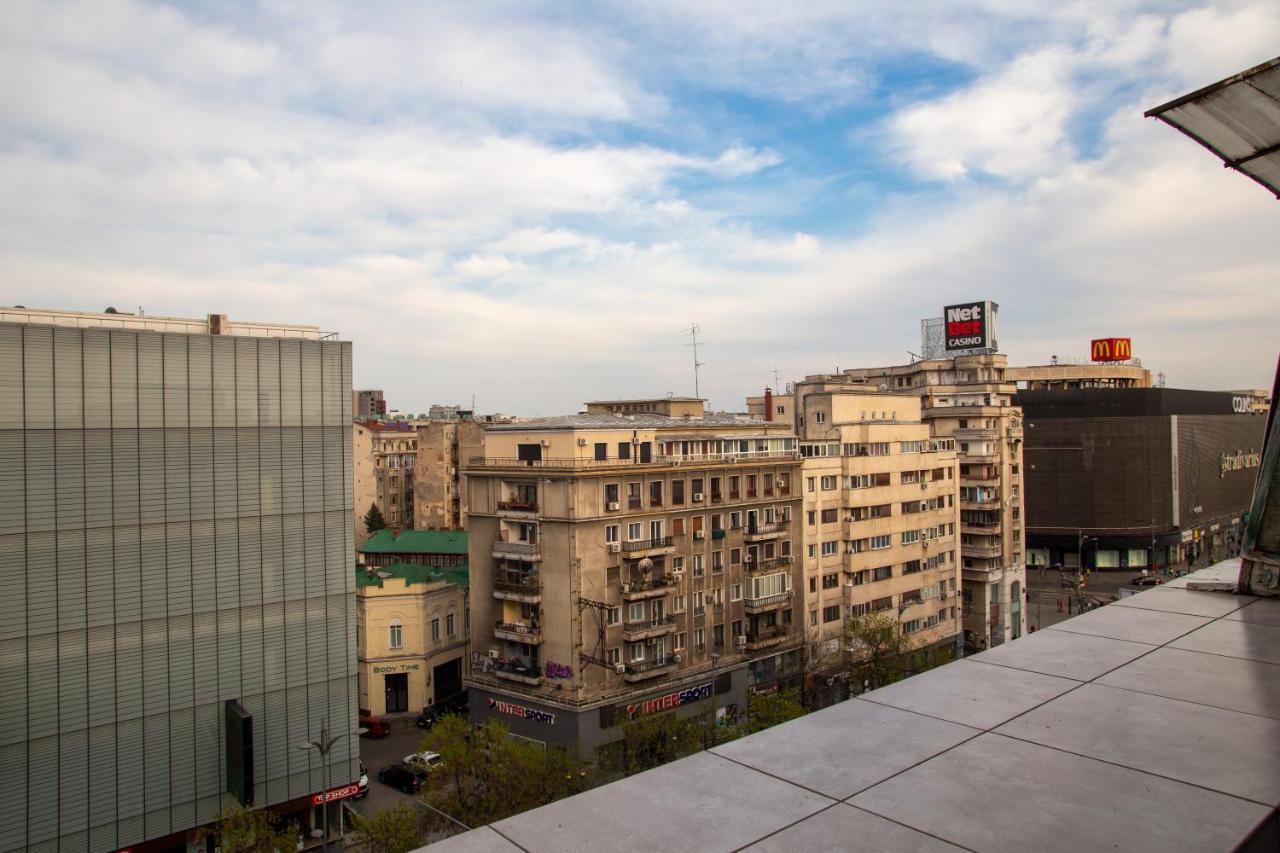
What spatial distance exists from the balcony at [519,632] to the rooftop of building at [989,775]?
134 feet

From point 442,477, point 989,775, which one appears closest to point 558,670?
point 989,775

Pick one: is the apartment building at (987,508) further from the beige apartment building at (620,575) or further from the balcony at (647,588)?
the balcony at (647,588)

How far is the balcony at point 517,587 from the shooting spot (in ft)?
161

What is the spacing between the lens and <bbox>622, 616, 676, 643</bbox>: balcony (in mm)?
48375

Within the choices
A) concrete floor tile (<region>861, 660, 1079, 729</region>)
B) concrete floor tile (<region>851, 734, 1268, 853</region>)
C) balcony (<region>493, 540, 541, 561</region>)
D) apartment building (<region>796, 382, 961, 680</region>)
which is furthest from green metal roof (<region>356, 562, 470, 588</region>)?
concrete floor tile (<region>851, 734, 1268, 853</region>)

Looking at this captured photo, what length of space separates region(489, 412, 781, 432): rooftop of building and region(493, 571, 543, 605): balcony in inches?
337

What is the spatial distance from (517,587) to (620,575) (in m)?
6.12

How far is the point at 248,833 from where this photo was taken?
3062 centimetres

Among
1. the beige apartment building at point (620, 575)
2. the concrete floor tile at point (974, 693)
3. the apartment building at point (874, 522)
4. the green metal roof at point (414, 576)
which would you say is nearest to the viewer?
the concrete floor tile at point (974, 693)

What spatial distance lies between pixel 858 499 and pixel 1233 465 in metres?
110

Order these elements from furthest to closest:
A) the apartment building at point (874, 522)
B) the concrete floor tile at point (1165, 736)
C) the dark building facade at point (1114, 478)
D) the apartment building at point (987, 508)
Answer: the dark building facade at point (1114, 478) → the apartment building at point (987, 508) → the apartment building at point (874, 522) → the concrete floor tile at point (1165, 736)

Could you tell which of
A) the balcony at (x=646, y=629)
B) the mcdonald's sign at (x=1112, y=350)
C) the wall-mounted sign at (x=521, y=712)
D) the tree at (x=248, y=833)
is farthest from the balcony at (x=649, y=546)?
the mcdonald's sign at (x=1112, y=350)

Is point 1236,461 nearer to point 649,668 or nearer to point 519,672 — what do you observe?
point 649,668

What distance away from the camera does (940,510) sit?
227 feet
